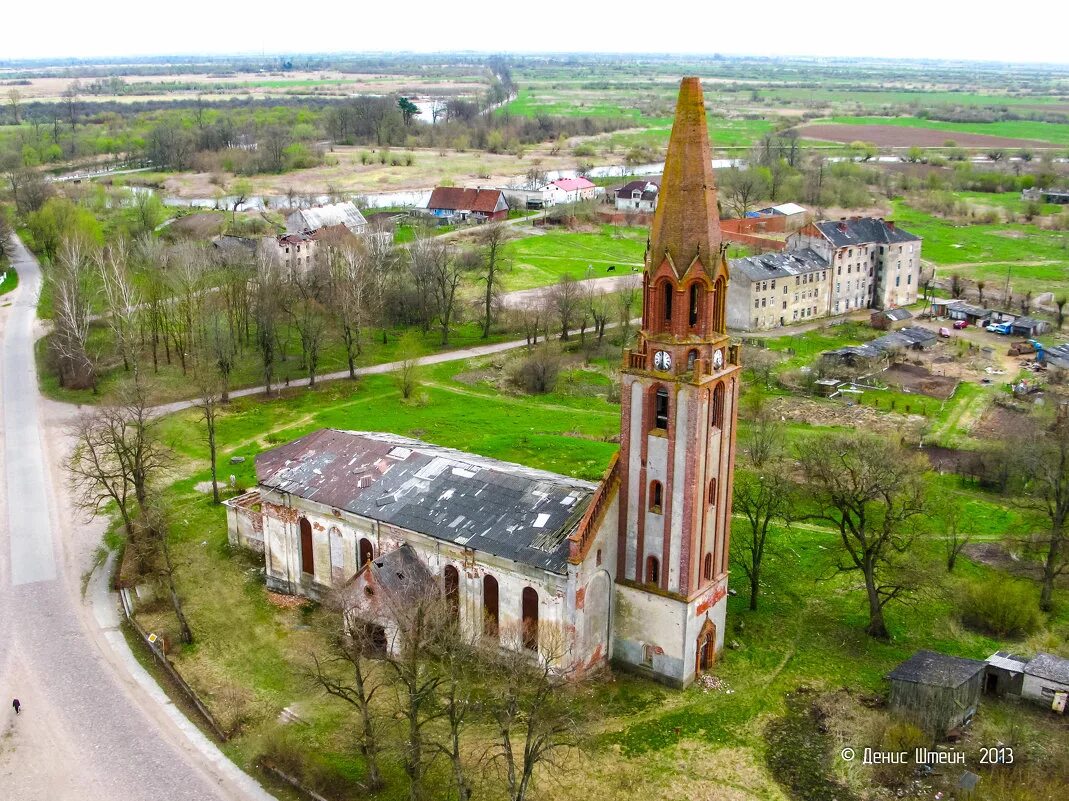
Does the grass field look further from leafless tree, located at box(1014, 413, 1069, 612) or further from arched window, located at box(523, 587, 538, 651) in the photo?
arched window, located at box(523, 587, 538, 651)

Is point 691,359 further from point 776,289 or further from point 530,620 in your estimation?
point 776,289

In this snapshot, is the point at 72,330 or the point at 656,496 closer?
the point at 656,496

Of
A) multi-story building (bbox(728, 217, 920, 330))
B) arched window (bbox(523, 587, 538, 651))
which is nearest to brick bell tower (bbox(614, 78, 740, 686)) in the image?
arched window (bbox(523, 587, 538, 651))

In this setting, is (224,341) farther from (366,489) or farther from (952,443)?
(952,443)

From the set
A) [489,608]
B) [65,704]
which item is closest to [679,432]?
[489,608]

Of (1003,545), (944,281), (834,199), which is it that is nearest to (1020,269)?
(944,281)
